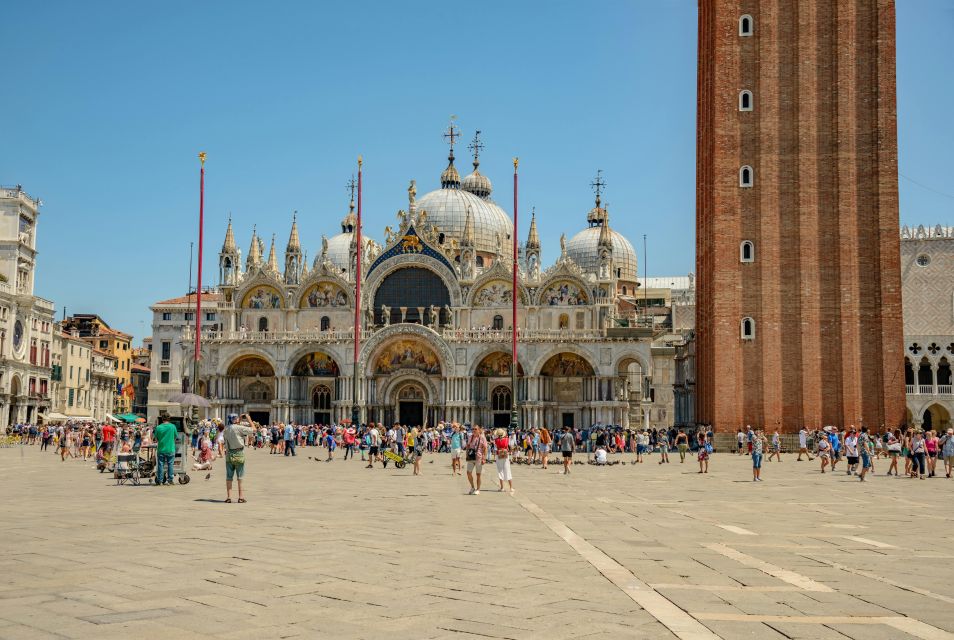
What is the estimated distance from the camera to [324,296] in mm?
62188

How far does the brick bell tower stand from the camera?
42.7 m

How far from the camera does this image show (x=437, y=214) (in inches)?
2817

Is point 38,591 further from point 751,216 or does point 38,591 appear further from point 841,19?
point 841,19

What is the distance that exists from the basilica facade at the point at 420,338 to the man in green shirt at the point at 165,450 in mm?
34521

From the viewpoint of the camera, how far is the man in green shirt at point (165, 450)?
2041 centimetres

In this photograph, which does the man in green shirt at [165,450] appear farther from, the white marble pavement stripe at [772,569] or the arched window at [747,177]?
the arched window at [747,177]

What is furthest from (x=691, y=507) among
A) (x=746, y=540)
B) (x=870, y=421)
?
(x=870, y=421)

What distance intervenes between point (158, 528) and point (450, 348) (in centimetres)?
4437

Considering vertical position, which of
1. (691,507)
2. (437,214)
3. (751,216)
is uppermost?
(437,214)

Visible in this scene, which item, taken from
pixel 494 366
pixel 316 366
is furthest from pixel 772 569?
pixel 316 366

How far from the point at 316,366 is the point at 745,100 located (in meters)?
30.4

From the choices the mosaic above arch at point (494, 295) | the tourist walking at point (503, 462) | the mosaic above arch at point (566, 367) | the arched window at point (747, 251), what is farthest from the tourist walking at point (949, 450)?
the mosaic above arch at point (494, 295)

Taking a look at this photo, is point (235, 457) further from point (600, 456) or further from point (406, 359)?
point (406, 359)

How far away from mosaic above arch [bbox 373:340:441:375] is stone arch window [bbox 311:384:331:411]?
12.4ft
